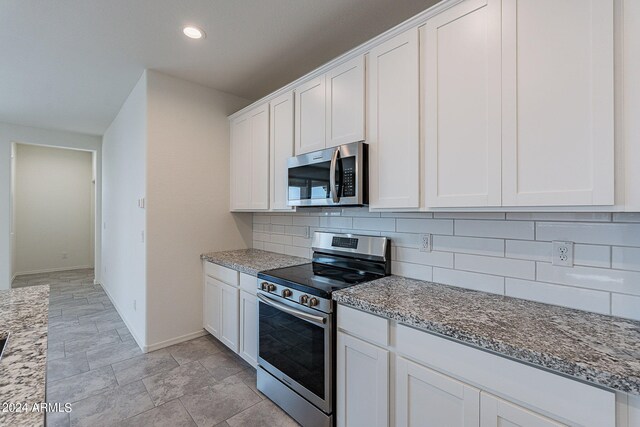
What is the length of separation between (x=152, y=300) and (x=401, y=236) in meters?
2.43

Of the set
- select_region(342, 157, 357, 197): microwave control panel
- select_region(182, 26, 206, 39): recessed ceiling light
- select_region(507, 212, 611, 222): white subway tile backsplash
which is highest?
select_region(182, 26, 206, 39): recessed ceiling light

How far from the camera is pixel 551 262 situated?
1.49 meters

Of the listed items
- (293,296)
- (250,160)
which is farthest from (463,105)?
(250,160)

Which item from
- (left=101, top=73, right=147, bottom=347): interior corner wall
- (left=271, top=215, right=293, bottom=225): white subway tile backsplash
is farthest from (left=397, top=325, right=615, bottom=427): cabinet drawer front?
(left=101, top=73, right=147, bottom=347): interior corner wall

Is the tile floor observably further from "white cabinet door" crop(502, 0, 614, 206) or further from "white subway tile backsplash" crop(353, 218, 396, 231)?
"white cabinet door" crop(502, 0, 614, 206)

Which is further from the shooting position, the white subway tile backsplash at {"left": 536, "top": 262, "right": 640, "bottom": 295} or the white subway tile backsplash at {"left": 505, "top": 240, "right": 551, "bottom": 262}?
the white subway tile backsplash at {"left": 505, "top": 240, "right": 551, "bottom": 262}

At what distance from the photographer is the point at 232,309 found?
2.69 metres

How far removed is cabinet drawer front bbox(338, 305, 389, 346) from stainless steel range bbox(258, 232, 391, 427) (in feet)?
0.26

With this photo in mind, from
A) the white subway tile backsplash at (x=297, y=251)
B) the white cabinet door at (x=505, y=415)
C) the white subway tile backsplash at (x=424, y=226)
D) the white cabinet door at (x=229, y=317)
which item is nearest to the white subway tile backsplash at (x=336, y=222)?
the white subway tile backsplash at (x=297, y=251)

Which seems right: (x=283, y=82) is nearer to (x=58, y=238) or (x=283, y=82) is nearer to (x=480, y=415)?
(x=480, y=415)

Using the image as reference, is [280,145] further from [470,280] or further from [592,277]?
[592,277]

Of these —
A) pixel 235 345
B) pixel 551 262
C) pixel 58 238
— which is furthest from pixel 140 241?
pixel 58 238

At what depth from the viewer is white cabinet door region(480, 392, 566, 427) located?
103 cm

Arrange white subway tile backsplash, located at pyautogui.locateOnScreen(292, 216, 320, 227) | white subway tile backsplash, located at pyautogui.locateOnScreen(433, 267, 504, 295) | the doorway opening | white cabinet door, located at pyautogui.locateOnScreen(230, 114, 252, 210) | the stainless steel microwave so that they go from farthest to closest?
the doorway opening < white cabinet door, located at pyautogui.locateOnScreen(230, 114, 252, 210) < white subway tile backsplash, located at pyautogui.locateOnScreen(292, 216, 320, 227) < the stainless steel microwave < white subway tile backsplash, located at pyautogui.locateOnScreen(433, 267, 504, 295)
